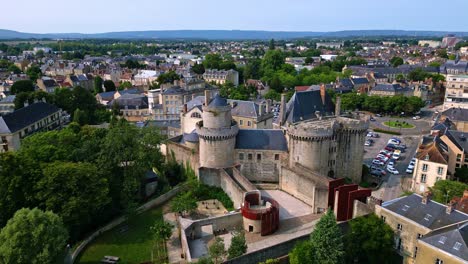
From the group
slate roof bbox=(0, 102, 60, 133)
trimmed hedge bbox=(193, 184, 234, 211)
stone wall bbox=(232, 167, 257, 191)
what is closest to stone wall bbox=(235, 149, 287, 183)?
stone wall bbox=(232, 167, 257, 191)

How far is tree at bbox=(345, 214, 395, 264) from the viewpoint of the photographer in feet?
105

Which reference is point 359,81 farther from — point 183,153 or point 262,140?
point 183,153

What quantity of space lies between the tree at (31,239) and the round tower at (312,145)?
27925 millimetres

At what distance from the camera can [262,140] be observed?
49.3 meters

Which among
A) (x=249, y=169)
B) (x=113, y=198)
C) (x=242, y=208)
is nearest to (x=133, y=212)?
(x=113, y=198)

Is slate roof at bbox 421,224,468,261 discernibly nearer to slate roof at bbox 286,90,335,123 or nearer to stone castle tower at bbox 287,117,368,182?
stone castle tower at bbox 287,117,368,182

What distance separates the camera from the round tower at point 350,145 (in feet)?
159

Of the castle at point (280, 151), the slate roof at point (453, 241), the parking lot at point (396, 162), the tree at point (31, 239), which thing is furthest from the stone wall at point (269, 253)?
the parking lot at point (396, 162)

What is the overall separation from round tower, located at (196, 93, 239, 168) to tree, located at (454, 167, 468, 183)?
31.4m

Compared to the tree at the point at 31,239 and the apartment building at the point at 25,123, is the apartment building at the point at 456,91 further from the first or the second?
the tree at the point at 31,239

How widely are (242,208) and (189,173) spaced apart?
16.1 m

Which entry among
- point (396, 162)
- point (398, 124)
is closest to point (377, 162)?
point (396, 162)

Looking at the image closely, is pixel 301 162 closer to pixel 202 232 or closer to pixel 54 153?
pixel 202 232

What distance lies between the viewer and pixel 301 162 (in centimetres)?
4678
